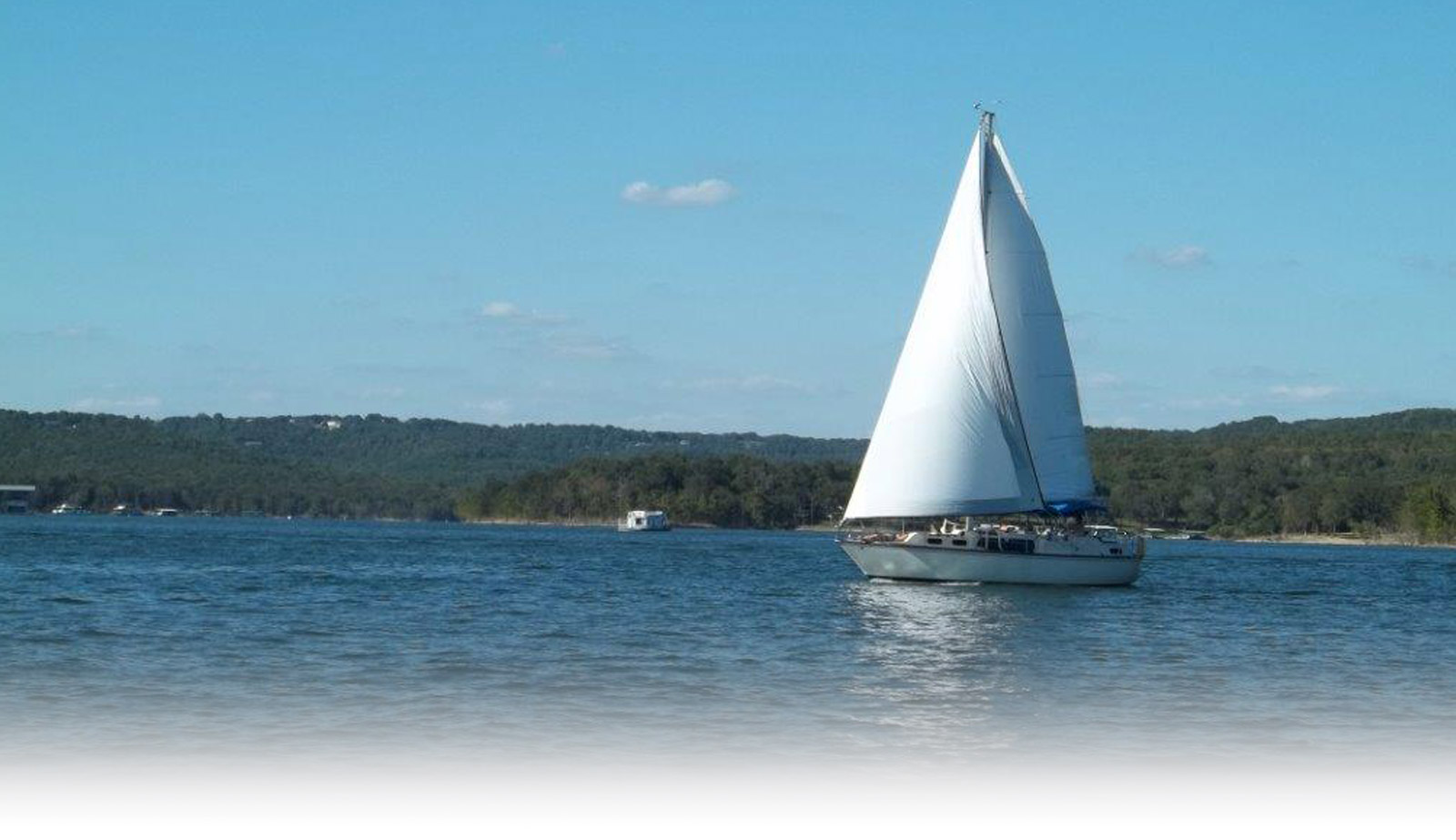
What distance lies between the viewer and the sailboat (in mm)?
54000

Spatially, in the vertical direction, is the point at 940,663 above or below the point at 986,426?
below

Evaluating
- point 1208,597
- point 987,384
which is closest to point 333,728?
point 987,384

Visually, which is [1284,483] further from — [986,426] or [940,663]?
[940,663]

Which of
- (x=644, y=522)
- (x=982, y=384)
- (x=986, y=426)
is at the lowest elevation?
(x=644, y=522)

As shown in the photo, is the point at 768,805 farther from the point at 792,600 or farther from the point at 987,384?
the point at 987,384

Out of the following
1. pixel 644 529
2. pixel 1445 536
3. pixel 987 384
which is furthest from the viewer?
pixel 644 529

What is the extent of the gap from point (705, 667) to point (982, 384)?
88.7 feet

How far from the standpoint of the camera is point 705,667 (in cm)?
2947

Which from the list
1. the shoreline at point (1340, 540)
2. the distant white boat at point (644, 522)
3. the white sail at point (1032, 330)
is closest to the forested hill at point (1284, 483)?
the shoreline at point (1340, 540)

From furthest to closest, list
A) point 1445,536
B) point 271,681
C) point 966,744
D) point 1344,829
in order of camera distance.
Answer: point 1445,536 → point 271,681 → point 966,744 → point 1344,829

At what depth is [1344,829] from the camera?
16.0 m

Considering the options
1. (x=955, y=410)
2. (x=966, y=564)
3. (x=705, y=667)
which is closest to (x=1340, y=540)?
(x=955, y=410)

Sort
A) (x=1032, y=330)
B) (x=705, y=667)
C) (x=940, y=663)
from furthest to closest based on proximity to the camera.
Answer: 1. (x=1032, y=330)
2. (x=940, y=663)
3. (x=705, y=667)

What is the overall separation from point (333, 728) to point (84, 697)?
185 inches
